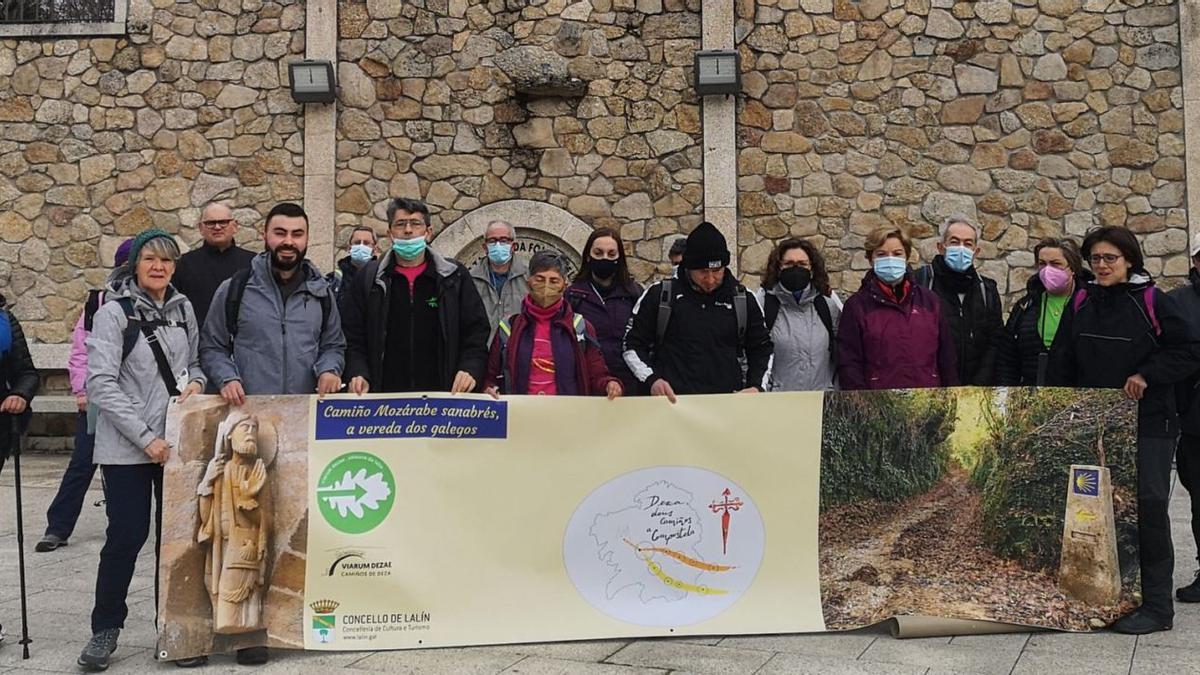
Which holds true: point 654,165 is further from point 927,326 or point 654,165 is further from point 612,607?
point 612,607

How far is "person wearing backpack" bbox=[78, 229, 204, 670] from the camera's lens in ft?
12.4

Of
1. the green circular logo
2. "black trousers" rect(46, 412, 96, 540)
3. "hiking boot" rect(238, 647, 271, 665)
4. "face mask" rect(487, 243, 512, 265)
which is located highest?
"face mask" rect(487, 243, 512, 265)

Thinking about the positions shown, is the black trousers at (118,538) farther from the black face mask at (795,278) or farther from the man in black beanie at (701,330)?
the black face mask at (795,278)

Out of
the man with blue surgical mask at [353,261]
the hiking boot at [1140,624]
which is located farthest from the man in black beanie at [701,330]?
the hiking boot at [1140,624]

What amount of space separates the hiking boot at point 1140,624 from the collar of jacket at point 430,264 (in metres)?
3.15

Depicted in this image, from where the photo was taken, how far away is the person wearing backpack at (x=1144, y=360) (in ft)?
13.8

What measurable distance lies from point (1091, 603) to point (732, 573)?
1450 mm

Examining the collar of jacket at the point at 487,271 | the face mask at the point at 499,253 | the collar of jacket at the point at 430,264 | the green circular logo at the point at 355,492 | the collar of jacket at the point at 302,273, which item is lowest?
the green circular logo at the point at 355,492

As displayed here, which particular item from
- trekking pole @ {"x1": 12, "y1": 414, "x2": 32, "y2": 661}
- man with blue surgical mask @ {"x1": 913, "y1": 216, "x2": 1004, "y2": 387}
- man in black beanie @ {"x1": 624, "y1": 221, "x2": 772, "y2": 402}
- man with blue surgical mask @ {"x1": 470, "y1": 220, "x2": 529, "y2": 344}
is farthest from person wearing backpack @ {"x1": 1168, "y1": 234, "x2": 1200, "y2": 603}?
trekking pole @ {"x1": 12, "y1": 414, "x2": 32, "y2": 661}

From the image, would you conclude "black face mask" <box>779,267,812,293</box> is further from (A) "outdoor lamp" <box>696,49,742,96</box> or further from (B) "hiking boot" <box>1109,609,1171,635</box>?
(A) "outdoor lamp" <box>696,49,742,96</box>

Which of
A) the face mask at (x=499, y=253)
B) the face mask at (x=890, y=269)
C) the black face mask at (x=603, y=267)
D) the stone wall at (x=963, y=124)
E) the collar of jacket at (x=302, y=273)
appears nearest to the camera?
the collar of jacket at (x=302, y=273)

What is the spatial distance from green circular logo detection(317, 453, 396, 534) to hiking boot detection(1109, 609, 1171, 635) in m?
2.94

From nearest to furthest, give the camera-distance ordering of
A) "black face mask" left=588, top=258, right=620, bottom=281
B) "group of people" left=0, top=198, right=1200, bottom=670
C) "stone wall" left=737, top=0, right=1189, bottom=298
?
"group of people" left=0, top=198, right=1200, bottom=670, "black face mask" left=588, top=258, right=620, bottom=281, "stone wall" left=737, top=0, right=1189, bottom=298

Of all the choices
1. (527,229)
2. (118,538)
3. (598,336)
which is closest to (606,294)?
(598,336)
